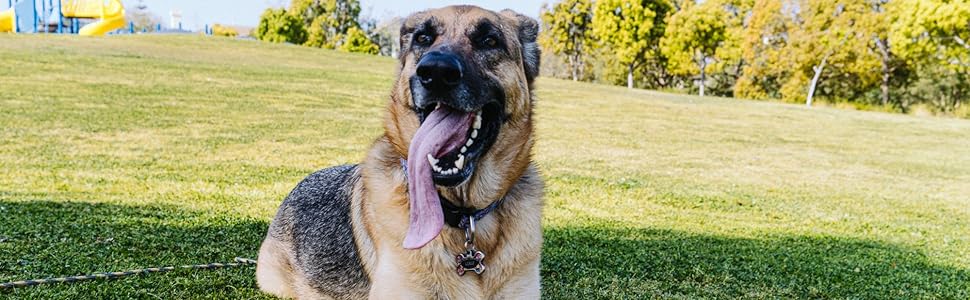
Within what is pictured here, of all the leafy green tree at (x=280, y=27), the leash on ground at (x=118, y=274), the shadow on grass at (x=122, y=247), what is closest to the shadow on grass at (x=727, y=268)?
the leash on ground at (x=118, y=274)

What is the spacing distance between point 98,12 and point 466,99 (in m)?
58.7

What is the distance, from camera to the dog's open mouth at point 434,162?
3.04 meters

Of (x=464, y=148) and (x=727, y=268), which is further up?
(x=464, y=148)

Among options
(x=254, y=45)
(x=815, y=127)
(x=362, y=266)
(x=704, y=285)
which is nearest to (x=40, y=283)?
(x=362, y=266)

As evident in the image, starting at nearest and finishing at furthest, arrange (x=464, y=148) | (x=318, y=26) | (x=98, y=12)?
(x=464, y=148) → (x=98, y=12) → (x=318, y=26)

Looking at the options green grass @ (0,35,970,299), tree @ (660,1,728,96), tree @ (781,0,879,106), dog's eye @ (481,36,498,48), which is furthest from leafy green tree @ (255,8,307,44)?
dog's eye @ (481,36,498,48)

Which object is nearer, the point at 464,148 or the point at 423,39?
the point at 464,148

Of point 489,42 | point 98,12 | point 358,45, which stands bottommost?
point 489,42

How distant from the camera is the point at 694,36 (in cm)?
4881

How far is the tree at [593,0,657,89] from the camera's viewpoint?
52344 mm

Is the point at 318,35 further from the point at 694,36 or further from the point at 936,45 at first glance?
the point at 936,45

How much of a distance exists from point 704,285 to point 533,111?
263 cm

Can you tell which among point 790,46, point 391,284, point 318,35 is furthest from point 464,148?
point 318,35

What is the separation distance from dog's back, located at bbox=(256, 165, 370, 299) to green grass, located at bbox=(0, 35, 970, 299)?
0.48 m
